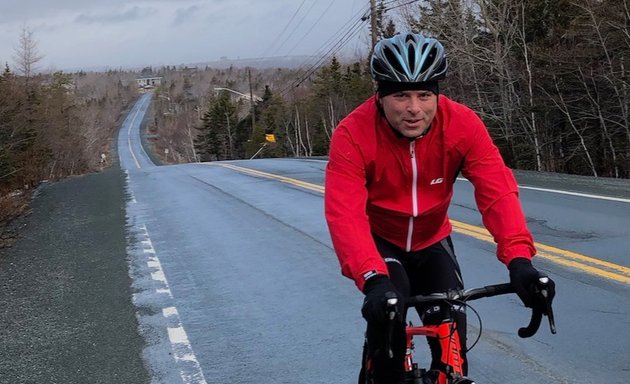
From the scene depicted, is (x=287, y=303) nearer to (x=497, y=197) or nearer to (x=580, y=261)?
(x=580, y=261)

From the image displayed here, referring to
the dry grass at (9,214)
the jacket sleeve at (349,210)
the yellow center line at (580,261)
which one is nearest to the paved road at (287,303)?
the yellow center line at (580,261)

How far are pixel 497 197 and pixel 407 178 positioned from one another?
1.31 ft

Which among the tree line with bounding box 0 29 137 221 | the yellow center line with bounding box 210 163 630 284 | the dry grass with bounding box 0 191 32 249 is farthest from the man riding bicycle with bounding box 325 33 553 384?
the tree line with bounding box 0 29 137 221

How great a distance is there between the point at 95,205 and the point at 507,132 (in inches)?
708

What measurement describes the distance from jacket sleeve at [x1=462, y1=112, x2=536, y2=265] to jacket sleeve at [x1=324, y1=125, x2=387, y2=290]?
51 centimetres

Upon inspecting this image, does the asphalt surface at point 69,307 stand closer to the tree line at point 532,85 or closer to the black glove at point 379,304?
the black glove at point 379,304

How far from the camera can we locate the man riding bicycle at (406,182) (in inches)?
98.0

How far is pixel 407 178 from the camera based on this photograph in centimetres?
271

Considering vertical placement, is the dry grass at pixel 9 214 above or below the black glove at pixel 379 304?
below

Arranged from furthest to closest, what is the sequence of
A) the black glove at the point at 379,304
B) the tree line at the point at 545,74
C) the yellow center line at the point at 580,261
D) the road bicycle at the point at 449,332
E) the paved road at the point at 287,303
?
the tree line at the point at 545,74
the yellow center line at the point at 580,261
the paved road at the point at 287,303
the road bicycle at the point at 449,332
the black glove at the point at 379,304

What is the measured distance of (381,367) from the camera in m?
2.55

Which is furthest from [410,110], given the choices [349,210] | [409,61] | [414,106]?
[349,210]

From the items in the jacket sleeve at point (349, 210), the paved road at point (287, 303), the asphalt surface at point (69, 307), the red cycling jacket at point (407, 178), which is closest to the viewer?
the jacket sleeve at point (349, 210)

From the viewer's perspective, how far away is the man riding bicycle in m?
2.49
